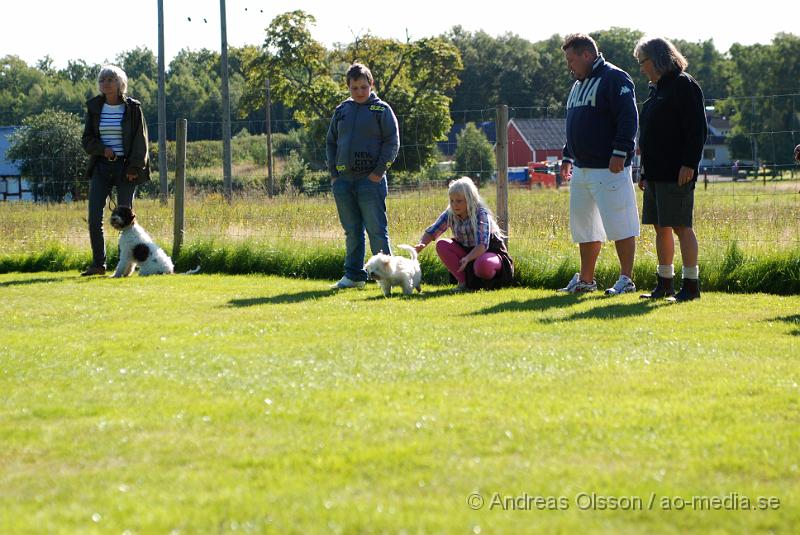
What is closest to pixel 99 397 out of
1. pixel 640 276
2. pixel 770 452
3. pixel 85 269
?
pixel 770 452

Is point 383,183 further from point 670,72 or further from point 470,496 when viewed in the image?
point 470,496

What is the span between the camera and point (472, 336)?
20.7 feet

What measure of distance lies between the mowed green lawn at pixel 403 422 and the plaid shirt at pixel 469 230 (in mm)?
1680

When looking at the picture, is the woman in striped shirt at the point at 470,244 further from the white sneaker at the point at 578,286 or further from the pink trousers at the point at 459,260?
the white sneaker at the point at 578,286

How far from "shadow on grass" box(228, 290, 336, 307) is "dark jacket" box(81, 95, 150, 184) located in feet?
9.99

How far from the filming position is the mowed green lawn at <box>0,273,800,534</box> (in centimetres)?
304

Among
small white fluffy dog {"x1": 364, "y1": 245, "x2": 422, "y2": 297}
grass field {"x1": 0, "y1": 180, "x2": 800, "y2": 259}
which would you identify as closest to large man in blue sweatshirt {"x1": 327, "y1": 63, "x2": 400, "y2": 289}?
small white fluffy dog {"x1": 364, "y1": 245, "x2": 422, "y2": 297}

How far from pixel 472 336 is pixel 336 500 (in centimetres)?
327

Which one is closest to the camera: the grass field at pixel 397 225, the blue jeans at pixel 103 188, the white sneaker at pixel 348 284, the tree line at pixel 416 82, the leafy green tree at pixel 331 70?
the white sneaker at pixel 348 284

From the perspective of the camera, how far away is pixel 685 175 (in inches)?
302

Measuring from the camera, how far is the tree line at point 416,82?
48.0 feet

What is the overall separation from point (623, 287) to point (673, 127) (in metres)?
1.45

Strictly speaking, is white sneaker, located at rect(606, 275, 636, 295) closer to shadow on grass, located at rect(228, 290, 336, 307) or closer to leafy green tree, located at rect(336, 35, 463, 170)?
shadow on grass, located at rect(228, 290, 336, 307)

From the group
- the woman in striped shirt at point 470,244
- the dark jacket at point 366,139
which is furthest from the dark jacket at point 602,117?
the dark jacket at point 366,139
